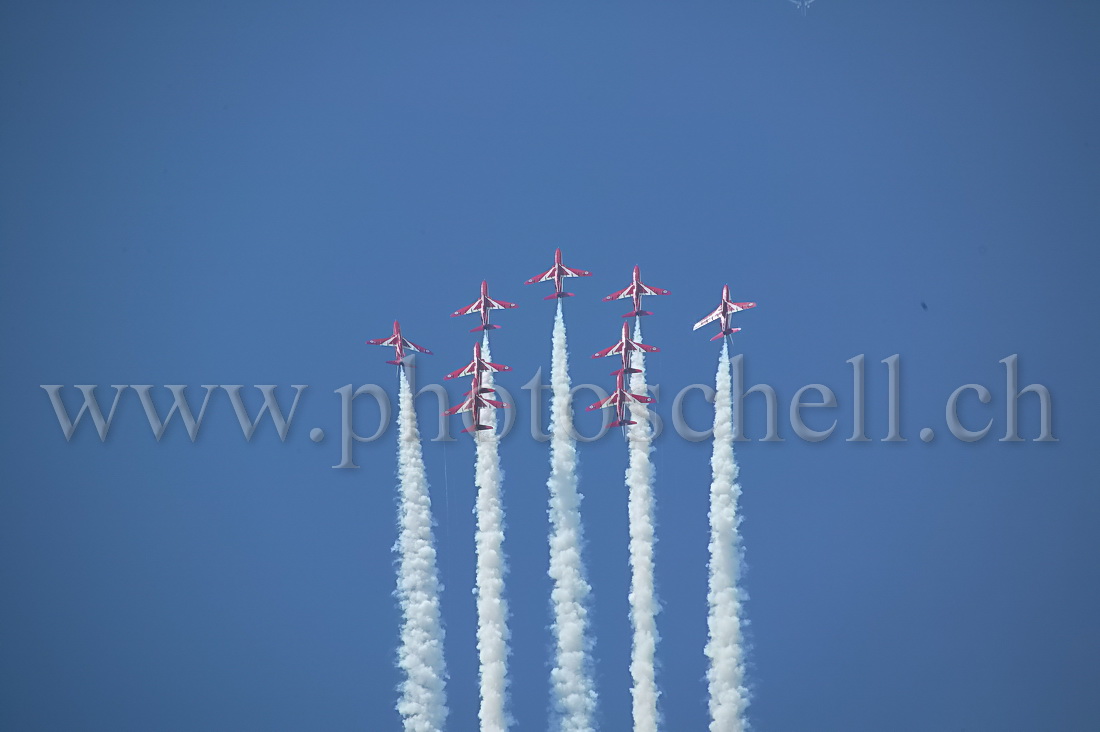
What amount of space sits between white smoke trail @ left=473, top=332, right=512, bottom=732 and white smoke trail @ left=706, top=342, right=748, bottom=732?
2.88 meters

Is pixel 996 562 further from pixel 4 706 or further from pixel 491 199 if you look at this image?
pixel 4 706

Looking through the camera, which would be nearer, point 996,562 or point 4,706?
point 996,562

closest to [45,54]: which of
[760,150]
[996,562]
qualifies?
[760,150]

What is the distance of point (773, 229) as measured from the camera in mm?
14805

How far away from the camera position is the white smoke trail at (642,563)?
45.5 feet

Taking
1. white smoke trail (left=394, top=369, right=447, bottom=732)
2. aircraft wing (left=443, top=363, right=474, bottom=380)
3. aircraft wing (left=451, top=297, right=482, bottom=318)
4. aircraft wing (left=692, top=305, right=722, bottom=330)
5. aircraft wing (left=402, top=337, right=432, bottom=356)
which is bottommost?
white smoke trail (left=394, top=369, right=447, bottom=732)

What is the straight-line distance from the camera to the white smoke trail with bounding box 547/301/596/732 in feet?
45.6

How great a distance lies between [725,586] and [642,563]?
117 cm

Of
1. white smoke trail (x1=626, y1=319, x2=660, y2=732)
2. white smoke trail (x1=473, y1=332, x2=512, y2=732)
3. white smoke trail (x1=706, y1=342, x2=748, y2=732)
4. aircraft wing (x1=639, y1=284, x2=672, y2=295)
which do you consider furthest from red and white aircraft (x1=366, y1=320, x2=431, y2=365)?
white smoke trail (x1=706, y1=342, x2=748, y2=732)

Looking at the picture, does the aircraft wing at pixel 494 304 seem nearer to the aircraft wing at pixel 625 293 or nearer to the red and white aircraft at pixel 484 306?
the red and white aircraft at pixel 484 306

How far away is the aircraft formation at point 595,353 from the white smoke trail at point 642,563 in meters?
0.21

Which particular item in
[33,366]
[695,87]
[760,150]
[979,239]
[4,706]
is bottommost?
[4,706]

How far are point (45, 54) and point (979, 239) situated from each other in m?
14.6

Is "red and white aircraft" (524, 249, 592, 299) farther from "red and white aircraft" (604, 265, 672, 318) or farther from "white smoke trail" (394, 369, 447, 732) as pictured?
"white smoke trail" (394, 369, 447, 732)
